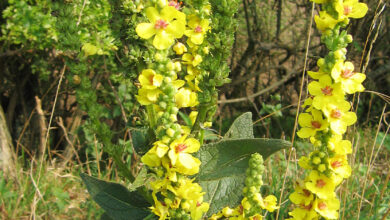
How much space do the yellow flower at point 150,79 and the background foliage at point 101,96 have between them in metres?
0.22

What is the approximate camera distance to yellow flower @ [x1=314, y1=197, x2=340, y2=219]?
1032mm

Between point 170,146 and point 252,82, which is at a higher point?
point 170,146

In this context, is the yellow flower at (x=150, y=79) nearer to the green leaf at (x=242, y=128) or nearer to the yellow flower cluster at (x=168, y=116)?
the yellow flower cluster at (x=168, y=116)

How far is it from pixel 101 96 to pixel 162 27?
274cm

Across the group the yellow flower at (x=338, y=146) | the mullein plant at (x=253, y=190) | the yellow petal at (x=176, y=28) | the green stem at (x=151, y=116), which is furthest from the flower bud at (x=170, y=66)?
the yellow flower at (x=338, y=146)

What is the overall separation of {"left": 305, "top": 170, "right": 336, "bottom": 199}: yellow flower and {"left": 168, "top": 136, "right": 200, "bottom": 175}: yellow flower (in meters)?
0.29

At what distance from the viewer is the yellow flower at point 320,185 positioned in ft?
3.33

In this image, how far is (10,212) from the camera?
2428 millimetres

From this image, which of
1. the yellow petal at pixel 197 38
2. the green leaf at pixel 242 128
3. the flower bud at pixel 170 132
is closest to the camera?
the flower bud at pixel 170 132

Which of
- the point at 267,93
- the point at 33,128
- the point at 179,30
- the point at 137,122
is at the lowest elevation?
the point at 33,128

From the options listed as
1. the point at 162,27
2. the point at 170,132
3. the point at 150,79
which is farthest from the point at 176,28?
the point at 170,132

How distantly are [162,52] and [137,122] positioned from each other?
1.02 ft

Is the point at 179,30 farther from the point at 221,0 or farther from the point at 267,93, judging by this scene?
the point at 267,93

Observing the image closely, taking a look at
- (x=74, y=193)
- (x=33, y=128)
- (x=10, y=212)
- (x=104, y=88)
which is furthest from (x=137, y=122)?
(x=33, y=128)
